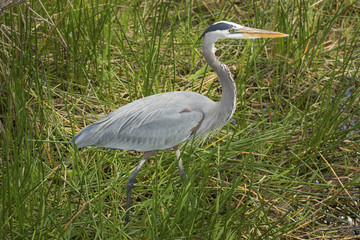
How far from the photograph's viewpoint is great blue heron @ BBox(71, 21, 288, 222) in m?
2.68

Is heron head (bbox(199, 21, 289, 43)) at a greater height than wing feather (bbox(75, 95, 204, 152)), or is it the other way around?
heron head (bbox(199, 21, 289, 43))

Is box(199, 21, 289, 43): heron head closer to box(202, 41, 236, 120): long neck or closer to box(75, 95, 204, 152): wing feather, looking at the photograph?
box(202, 41, 236, 120): long neck

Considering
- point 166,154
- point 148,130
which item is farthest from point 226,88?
point 166,154

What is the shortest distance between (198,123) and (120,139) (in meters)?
0.43

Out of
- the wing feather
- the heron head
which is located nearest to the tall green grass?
the wing feather

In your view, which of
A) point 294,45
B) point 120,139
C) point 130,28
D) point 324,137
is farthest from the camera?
point 130,28

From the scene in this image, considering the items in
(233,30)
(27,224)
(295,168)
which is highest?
(233,30)

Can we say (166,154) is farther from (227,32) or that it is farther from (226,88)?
(227,32)

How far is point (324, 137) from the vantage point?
300cm

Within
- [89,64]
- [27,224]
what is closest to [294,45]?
[89,64]

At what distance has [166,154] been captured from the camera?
306 cm

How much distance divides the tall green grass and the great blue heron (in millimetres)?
134

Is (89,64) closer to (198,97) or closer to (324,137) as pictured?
(198,97)

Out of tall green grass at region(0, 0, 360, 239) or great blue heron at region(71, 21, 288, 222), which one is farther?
great blue heron at region(71, 21, 288, 222)
